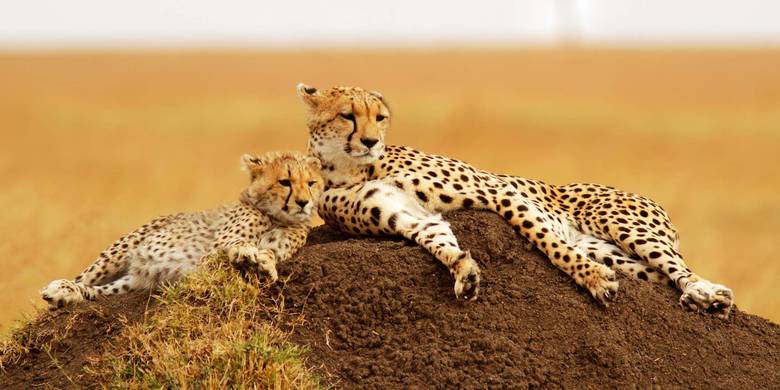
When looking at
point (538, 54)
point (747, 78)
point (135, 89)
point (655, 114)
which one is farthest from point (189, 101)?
point (538, 54)

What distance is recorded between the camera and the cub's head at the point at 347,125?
5641mm

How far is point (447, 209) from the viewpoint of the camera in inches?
227

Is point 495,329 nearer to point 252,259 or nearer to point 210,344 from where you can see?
point 252,259

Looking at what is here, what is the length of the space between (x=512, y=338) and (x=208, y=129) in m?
17.1

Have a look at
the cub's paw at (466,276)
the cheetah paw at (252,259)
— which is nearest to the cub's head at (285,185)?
the cheetah paw at (252,259)

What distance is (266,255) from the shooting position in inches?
204

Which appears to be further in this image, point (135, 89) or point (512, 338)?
point (135, 89)

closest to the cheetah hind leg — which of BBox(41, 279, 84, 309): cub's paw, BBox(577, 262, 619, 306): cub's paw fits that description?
BBox(577, 262, 619, 306): cub's paw

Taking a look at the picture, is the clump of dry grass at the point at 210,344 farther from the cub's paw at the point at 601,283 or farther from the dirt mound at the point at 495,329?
the cub's paw at the point at 601,283

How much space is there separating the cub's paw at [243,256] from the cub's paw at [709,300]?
6.72 ft

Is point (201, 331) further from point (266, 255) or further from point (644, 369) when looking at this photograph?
point (644, 369)

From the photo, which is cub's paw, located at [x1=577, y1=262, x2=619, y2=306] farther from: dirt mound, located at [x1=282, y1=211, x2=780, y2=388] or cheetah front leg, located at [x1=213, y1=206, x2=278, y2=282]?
cheetah front leg, located at [x1=213, y1=206, x2=278, y2=282]

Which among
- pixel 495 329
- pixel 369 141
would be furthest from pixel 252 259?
pixel 495 329

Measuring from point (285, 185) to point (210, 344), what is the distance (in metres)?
1.05
